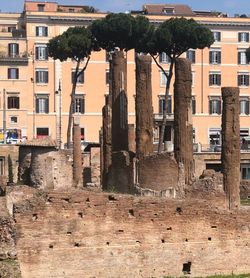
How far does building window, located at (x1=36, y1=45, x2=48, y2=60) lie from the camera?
222 ft

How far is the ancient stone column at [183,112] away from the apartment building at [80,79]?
4025 centimetres

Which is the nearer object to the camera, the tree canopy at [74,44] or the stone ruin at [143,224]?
the stone ruin at [143,224]

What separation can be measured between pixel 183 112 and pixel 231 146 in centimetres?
185

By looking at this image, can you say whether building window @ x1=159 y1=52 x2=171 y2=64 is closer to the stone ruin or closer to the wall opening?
the stone ruin

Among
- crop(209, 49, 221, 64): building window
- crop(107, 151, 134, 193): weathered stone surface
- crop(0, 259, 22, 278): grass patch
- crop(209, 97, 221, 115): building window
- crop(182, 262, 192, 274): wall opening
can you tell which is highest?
crop(209, 49, 221, 64): building window

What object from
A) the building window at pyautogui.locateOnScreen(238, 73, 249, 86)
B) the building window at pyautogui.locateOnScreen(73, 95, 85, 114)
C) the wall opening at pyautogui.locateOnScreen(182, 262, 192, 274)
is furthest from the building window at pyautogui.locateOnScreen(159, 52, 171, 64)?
the wall opening at pyautogui.locateOnScreen(182, 262, 192, 274)

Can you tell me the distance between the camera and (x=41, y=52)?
222 ft

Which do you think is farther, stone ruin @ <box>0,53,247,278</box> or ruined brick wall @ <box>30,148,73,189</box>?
ruined brick wall @ <box>30,148,73,189</box>

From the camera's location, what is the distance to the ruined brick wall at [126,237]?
57.5ft

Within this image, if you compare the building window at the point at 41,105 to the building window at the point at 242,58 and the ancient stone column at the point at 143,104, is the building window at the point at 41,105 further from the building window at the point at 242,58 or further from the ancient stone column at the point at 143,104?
the ancient stone column at the point at 143,104

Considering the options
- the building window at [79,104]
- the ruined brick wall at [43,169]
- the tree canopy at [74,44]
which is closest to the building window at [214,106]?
the building window at [79,104]

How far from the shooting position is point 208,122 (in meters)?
69.5

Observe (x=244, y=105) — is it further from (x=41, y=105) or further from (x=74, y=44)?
(x=74, y=44)

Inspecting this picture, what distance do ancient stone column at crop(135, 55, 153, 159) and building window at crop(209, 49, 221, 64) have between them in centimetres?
4492
